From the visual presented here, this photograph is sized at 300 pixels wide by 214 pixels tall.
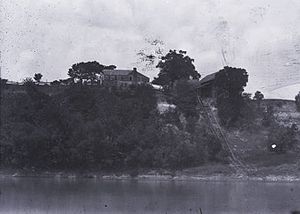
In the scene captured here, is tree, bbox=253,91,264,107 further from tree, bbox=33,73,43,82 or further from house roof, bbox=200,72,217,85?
tree, bbox=33,73,43,82

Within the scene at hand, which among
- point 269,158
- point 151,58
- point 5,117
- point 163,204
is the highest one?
point 151,58

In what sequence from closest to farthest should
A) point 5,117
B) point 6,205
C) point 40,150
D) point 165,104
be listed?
1. point 6,205
2. point 40,150
3. point 5,117
4. point 165,104

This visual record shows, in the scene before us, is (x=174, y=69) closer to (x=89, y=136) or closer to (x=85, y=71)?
(x=85, y=71)

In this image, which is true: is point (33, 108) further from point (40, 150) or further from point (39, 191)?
point (39, 191)

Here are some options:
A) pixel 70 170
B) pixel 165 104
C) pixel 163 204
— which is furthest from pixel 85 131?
pixel 163 204

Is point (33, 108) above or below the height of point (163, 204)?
above

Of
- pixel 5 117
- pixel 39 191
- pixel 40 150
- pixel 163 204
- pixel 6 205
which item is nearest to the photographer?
pixel 6 205

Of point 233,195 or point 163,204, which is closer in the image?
point 163,204

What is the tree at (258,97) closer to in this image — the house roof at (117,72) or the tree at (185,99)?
the tree at (185,99)
